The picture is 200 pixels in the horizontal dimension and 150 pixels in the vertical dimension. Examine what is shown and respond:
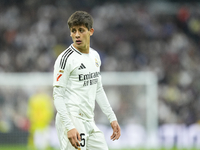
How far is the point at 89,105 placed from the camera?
4.11 metres

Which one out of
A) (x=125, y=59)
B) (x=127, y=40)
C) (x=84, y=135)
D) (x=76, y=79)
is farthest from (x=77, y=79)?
(x=127, y=40)

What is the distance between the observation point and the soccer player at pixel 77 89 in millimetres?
3875

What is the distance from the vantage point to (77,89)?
403 cm

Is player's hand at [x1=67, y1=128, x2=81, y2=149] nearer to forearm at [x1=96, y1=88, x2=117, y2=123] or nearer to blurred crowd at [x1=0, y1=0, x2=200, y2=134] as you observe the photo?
forearm at [x1=96, y1=88, x2=117, y2=123]

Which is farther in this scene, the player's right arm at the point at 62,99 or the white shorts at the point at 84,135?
the white shorts at the point at 84,135

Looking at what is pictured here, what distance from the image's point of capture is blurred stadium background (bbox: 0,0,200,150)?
11.5m

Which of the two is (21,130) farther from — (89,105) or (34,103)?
(89,105)

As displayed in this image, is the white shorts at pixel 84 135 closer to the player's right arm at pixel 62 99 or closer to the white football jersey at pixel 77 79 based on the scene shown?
the white football jersey at pixel 77 79

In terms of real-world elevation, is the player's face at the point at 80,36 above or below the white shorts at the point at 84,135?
above

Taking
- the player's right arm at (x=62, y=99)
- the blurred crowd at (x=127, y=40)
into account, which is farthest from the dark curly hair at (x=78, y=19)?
the blurred crowd at (x=127, y=40)

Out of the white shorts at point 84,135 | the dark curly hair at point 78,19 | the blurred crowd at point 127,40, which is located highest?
the blurred crowd at point 127,40

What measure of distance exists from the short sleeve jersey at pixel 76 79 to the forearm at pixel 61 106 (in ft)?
0.20

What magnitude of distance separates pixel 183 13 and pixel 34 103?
10.0 m

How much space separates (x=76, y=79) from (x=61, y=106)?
353mm
